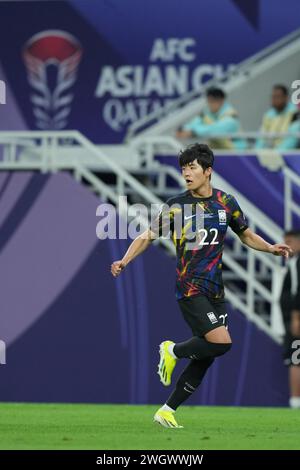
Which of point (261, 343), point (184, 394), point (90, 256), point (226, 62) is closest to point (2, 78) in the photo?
point (226, 62)

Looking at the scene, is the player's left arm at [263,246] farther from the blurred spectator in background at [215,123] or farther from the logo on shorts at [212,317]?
the blurred spectator in background at [215,123]

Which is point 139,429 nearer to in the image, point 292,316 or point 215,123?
point 292,316

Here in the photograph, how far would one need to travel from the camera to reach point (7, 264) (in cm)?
1989

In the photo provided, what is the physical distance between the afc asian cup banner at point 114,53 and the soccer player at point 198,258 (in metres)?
10.2

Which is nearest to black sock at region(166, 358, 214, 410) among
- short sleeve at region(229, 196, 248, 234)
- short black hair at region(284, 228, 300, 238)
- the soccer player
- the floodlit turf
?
the soccer player

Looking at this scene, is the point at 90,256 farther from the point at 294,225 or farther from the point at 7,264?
the point at 294,225

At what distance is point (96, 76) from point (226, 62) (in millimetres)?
2066

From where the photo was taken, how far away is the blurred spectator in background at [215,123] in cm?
2087

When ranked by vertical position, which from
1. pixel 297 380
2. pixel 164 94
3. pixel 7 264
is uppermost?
pixel 164 94

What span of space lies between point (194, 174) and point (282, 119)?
8479mm

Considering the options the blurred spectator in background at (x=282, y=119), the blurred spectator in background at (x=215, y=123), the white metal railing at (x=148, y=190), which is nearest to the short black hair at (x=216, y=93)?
the blurred spectator in background at (x=215, y=123)

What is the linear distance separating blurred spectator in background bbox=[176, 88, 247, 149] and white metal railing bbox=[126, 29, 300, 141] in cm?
118

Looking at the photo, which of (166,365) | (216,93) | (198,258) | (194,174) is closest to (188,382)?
(166,365)

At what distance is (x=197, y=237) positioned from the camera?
1284 centimetres
